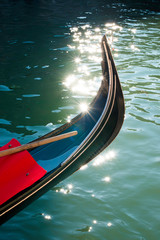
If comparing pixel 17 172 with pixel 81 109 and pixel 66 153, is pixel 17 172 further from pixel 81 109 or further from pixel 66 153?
pixel 81 109

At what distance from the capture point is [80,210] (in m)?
3.61

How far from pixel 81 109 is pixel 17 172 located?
316 cm

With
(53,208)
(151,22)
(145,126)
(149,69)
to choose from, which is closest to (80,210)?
(53,208)

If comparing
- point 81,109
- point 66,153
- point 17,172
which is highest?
point 81,109

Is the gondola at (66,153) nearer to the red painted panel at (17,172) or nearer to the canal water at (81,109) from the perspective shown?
the red painted panel at (17,172)

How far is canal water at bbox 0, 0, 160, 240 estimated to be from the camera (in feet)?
11.2

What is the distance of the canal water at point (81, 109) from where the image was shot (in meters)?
3.42

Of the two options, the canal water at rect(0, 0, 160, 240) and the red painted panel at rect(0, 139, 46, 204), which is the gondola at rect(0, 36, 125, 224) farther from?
the canal water at rect(0, 0, 160, 240)

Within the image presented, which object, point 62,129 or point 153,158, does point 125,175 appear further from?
point 62,129

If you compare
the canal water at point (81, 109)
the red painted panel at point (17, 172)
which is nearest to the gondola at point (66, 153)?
the red painted panel at point (17, 172)

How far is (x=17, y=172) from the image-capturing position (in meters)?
3.35

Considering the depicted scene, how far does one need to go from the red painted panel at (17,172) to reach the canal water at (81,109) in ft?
1.71

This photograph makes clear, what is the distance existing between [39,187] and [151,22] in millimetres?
13749

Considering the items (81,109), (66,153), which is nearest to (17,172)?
(66,153)
